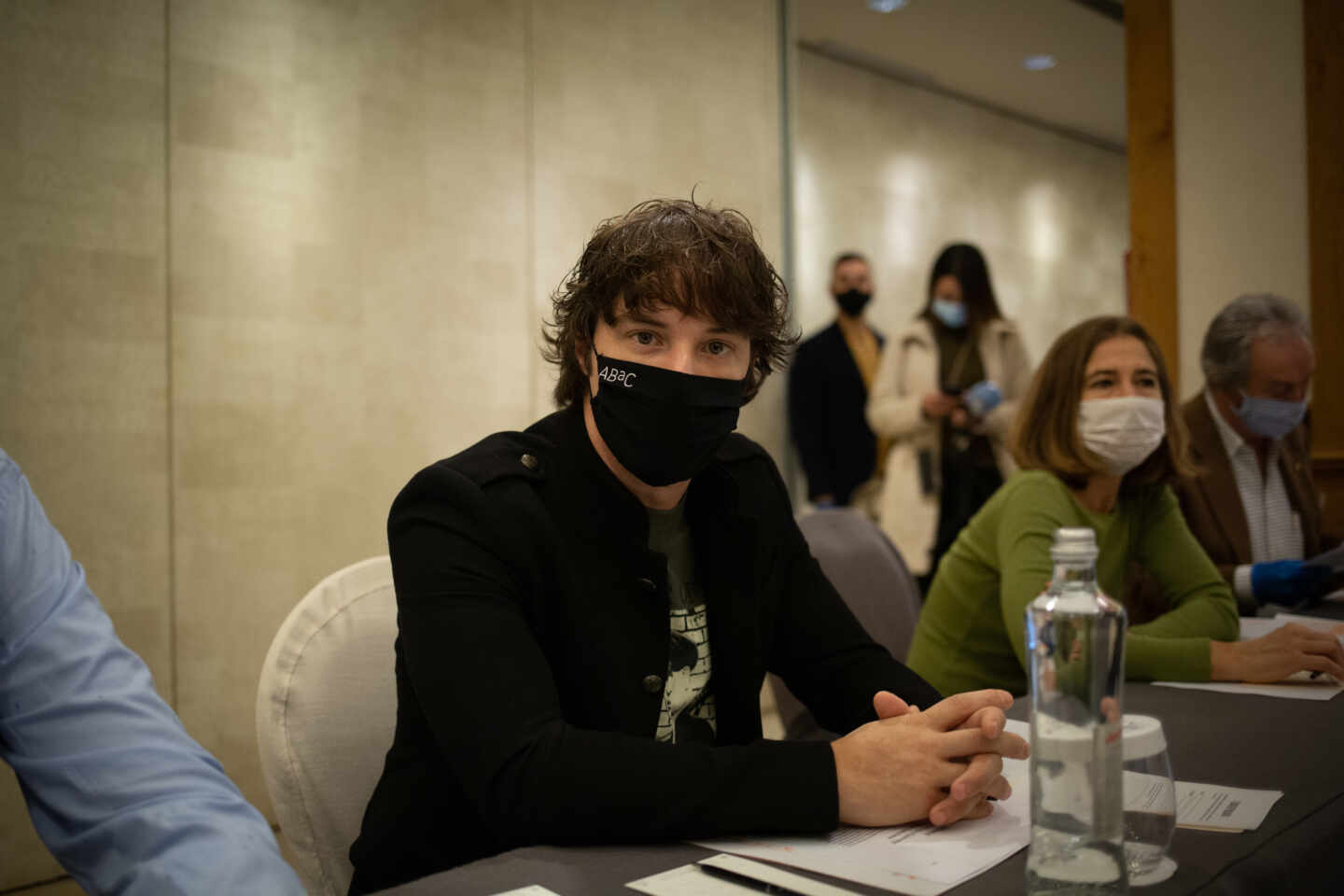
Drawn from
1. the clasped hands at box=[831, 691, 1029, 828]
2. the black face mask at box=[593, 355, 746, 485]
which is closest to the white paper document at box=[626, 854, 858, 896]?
the clasped hands at box=[831, 691, 1029, 828]

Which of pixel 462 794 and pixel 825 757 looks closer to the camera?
pixel 825 757

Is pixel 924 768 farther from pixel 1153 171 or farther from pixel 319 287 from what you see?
pixel 1153 171

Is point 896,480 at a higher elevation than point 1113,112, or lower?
lower

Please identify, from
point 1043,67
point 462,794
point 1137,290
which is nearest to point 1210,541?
point 1137,290

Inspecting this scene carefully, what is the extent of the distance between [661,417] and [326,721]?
1.83 ft

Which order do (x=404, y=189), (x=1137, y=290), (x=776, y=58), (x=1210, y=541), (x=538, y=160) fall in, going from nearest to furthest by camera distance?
(x=1210, y=541)
(x=404, y=189)
(x=538, y=160)
(x=1137, y=290)
(x=776, y=58)

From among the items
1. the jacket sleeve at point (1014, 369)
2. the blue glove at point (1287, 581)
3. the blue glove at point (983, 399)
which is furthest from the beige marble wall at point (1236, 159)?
the blue glove at point (1287, 581)

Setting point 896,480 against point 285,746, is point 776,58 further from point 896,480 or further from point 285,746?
point 285,746

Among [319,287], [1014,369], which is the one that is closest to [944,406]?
[1014,369]

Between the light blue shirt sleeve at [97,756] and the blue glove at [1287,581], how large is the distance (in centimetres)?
219

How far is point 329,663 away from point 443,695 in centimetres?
34

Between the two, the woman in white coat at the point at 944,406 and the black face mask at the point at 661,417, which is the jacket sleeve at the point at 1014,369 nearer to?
the woman in white coat at the point at 944,406

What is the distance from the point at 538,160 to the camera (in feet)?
11.9

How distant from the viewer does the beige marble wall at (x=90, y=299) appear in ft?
8.49
